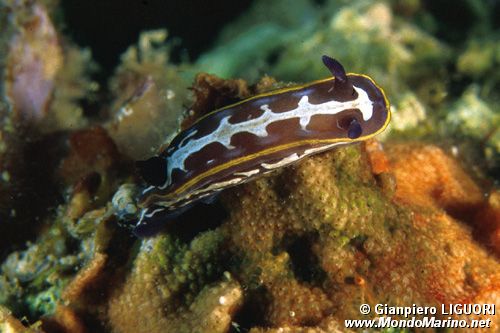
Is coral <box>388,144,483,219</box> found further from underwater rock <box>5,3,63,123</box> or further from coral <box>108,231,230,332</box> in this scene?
underwater rock <box>5,3,63,123</box>

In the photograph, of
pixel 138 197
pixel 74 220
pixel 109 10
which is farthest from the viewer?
pixel 109 10

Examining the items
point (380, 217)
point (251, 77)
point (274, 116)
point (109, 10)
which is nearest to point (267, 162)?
point (274, 116)

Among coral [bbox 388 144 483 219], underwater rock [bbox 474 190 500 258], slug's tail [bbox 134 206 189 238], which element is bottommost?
slug's tail [bbox 134 206 189 238]

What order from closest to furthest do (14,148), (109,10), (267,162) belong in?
1. (267,162)
2. (14,148)
3. (109,10)

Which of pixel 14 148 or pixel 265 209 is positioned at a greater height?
pixel 14 148

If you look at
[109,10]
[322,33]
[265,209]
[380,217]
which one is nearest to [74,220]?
[265,209]

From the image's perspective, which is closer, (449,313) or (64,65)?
(449,313)

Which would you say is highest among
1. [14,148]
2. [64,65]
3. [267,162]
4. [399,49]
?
[399,49]

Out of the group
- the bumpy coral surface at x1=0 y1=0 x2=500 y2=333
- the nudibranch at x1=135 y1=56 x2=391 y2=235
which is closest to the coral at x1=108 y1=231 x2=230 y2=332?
the bumpy coral surface at x1=0 y1=0 x2=500 y2=333

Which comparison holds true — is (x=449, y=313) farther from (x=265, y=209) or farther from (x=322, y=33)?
(x=322, y=33)
